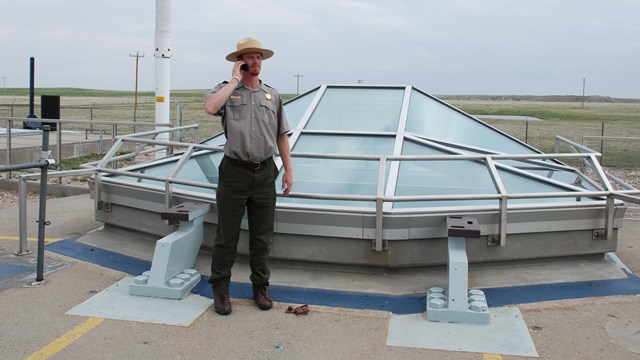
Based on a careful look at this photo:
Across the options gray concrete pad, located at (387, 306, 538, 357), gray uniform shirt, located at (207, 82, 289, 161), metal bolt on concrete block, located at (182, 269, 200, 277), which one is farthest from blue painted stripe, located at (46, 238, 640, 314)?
gray uniform shirt, located at (207, 82, 289, 161)

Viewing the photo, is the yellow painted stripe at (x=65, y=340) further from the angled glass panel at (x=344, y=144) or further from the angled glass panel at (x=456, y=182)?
the angled glass panel at (x=344, y=144)

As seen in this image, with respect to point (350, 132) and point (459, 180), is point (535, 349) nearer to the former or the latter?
point (459, 180)

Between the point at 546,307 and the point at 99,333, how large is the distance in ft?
11.9

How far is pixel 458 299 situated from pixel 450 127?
3.75 metres

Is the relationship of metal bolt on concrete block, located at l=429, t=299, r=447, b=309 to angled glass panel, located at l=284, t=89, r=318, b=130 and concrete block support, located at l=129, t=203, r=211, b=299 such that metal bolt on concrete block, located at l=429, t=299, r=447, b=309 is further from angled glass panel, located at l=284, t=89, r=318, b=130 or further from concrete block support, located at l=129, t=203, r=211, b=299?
angled glass panel, located at l=284, t=89, r=318, b=130

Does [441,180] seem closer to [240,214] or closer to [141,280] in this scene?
[240,214]

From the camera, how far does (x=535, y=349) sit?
4285mm

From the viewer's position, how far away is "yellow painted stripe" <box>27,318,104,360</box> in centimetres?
414

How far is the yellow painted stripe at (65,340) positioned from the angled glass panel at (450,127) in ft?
14.1

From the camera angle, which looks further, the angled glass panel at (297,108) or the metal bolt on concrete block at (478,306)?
the angled glass panel at (297,108)

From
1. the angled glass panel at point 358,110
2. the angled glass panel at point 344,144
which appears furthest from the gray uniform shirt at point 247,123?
the angled glass panel at point 358,110

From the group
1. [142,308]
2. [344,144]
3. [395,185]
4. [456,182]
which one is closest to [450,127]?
[344,144]

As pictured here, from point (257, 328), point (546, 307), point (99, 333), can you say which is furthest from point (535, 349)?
point (99, 333)

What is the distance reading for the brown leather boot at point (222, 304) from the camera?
487 cm
